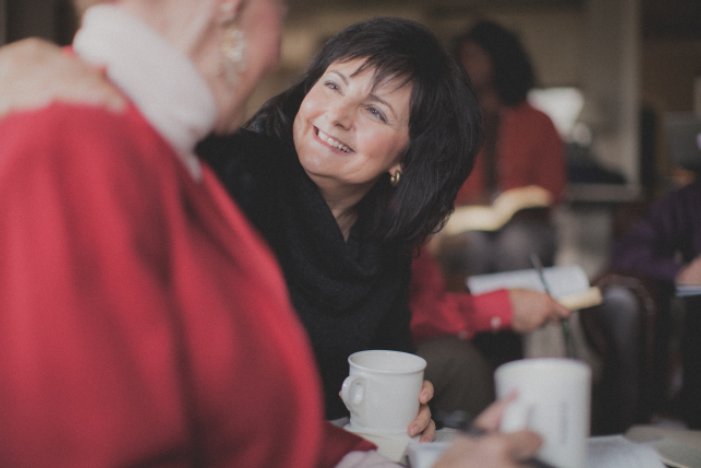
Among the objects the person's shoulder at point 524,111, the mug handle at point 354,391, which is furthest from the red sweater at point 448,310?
the person's shoulder at point 524,111

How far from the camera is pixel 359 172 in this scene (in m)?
1.29

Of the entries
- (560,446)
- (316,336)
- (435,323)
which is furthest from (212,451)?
(435,323)

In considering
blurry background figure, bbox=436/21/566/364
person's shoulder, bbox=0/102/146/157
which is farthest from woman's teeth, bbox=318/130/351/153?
blurry background figure, bbox=436/21/566/364

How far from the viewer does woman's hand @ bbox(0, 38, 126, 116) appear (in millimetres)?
556

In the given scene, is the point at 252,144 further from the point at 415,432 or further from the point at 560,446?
the point at 560,446

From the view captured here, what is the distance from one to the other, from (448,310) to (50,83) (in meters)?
1.18

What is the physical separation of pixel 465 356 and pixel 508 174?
1465mm

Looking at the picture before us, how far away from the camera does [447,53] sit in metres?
1.39

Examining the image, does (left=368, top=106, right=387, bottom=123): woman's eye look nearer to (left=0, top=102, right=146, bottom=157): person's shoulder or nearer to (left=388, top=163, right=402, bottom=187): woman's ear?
(left=388, top=163, right=402, bottom=187): woman's ear

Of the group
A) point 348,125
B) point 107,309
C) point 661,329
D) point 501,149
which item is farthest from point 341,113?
point 501,149

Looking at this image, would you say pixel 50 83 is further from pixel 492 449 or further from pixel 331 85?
pixel 331 85

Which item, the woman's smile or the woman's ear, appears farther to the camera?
the woman's ear

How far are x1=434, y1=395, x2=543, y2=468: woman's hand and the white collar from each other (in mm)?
373

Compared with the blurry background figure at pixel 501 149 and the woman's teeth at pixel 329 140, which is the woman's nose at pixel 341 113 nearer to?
the woman's teeth at pixel 329 140
